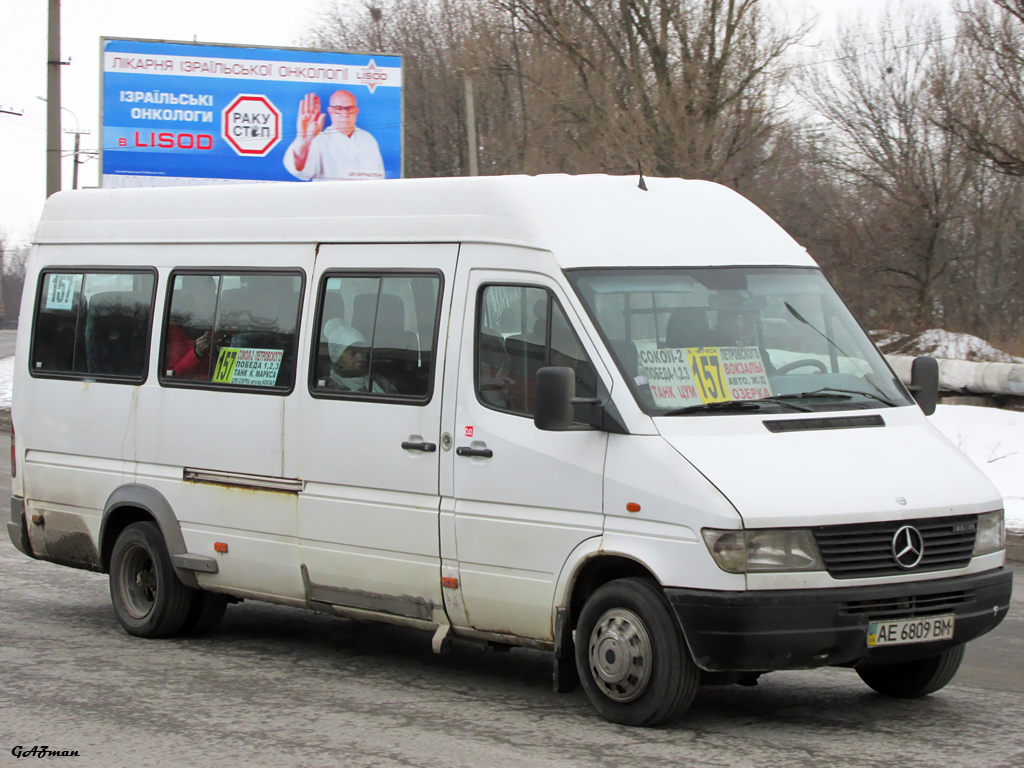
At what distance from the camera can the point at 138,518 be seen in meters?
8.10

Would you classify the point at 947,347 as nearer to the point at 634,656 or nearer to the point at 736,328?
the point at 736,328

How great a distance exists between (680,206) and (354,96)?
21.5m

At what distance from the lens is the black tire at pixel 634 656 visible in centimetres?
544

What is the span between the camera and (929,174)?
2453cm

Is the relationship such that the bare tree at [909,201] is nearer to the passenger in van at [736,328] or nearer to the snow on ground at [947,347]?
the snow on ground at [947,347]

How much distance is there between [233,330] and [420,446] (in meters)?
1.70

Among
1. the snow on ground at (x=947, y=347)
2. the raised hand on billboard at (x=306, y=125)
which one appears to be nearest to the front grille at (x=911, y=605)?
the snow on ground at (x=947, y=347)

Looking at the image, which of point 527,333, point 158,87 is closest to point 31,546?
point 527,333

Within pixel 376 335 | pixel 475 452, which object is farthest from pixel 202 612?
pixel 475 452

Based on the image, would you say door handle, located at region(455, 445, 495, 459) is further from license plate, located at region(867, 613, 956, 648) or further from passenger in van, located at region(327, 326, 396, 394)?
license plate, located at region(867, 613, 956, 648)

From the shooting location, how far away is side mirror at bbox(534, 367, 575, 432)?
18.4ft

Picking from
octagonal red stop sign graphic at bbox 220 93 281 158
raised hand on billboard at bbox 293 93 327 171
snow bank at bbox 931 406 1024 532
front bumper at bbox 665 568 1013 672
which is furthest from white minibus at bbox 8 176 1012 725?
raised hand on billboard at bbox 293 93 327 171

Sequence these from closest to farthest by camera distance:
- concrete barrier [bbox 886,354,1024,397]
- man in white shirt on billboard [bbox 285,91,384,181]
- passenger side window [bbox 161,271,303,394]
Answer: passenger side window [bbox 161,271,303,394] < concrete barrier [bbox 886,354,1024,397] < man in white shirt on billboard [bbox 285,91,384,181]

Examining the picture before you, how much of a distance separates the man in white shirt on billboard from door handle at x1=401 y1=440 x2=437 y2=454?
20568mm
